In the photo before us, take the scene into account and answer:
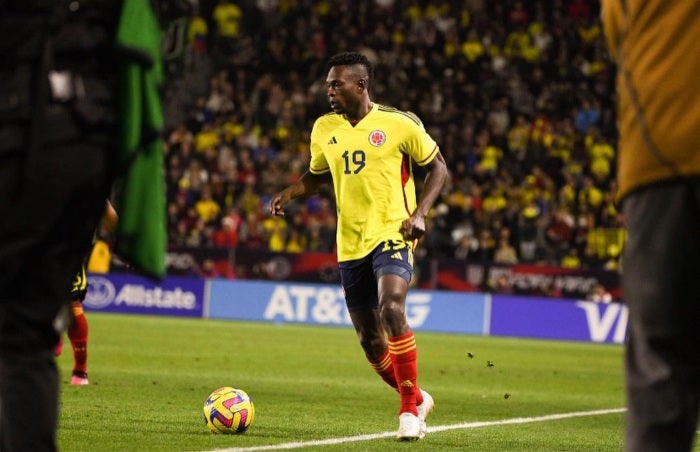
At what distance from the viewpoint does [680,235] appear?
332cm

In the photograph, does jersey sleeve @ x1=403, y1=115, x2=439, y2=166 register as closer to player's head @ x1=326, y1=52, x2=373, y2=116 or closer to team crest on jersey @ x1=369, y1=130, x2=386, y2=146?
team crest on jersey @ x1=369, y1=130, x2=386, y2=146

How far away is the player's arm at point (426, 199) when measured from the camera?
8.27m

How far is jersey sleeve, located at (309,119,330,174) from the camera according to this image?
30.0 ft

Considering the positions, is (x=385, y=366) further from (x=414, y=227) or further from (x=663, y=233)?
(x=663, y=233)

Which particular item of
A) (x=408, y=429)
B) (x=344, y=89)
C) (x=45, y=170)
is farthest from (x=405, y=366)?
(x=45, y=170)

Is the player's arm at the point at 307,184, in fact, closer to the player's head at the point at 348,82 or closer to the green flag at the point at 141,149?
the player's head at the point at 348,82

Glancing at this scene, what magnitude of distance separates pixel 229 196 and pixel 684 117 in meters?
24.0

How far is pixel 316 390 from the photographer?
39.8 ft

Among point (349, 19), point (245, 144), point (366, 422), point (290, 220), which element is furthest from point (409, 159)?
point (349, 19)

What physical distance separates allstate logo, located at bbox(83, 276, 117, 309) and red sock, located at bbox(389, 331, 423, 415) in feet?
55.5

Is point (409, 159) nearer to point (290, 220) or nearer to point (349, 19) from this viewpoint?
point (290, 220)

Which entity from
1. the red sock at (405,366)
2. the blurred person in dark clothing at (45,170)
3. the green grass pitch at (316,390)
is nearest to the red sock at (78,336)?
the green grass pitch at (316,390)

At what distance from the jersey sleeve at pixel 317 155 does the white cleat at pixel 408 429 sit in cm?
204

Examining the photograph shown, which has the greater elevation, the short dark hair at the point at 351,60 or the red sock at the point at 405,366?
the short dark hair at the point at 351,60
